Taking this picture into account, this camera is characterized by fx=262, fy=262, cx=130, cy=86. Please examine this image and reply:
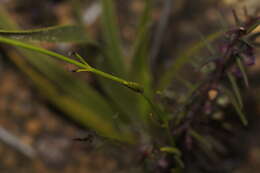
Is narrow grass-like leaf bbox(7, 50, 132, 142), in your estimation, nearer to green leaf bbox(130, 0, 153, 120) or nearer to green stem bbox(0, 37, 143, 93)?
green leaf bbox(130, 0, 153, 120)

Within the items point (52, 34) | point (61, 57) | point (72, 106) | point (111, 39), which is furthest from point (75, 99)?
point (61, 57)

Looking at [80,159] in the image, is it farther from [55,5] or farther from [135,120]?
[55,5]

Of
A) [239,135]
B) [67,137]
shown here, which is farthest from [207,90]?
[67,137]

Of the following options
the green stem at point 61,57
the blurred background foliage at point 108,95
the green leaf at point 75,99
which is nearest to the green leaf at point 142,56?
the blurred background foliage at point 108,95

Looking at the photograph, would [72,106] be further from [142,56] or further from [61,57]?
[61,57]

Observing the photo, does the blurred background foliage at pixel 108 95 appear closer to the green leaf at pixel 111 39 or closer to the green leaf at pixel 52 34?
the green leaf at pixel 111 39
